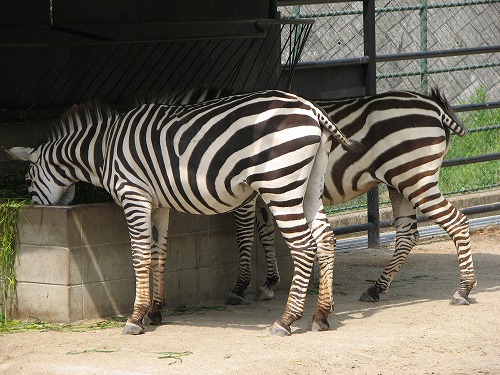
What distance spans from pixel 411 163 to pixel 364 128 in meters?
0.44

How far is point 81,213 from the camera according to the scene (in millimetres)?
6863

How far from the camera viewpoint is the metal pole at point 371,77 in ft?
32.0

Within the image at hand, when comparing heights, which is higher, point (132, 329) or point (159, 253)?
point (159, 253)

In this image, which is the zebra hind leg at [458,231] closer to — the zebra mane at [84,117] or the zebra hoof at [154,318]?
the zebra hoof at [154,318]

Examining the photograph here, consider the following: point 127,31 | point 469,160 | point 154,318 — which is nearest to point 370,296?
point 154,318

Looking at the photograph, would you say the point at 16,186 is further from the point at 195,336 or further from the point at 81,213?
the point at 195,336

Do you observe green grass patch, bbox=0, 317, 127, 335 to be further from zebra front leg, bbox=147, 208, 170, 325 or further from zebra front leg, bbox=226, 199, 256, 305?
zebra front leg, bbox=226, 199, 256, 305

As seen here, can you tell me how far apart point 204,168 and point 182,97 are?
1008mm

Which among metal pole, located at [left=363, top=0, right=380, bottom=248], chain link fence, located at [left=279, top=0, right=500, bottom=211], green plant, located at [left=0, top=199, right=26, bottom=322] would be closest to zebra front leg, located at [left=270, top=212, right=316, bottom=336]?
green plant, located at [left=0, top=199, right=26, bottom=322]

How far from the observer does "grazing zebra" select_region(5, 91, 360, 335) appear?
251 inches

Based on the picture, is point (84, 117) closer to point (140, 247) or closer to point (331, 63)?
point (140, 247)

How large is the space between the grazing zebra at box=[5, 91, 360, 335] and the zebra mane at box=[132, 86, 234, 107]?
21 cm

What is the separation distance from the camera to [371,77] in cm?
974

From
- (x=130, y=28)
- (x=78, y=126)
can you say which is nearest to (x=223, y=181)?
(x=78, y=126)
